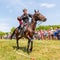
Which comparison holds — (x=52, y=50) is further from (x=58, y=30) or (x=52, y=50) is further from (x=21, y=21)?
(x=58, y=30)

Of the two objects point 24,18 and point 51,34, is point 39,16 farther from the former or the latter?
point 51,34

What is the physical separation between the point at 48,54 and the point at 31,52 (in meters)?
1.20

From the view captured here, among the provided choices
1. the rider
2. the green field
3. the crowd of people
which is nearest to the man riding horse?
the rider

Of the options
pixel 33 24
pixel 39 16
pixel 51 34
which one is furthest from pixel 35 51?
pixel 51 34

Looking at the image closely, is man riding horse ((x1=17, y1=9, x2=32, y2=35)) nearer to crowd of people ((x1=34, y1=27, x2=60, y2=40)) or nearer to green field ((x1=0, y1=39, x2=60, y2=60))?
green field ((x1=0, y1=39, x2=60, y2=60))

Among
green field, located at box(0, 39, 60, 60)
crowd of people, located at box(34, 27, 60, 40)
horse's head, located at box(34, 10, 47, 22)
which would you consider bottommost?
green field, located at box(0, 39, 60, 60)

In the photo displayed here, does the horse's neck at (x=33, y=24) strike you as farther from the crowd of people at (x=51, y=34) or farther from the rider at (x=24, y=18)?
the crowd of people at (x=51, y=34)

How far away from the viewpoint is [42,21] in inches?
659

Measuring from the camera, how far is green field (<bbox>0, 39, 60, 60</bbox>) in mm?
15769

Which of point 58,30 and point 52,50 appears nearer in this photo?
point 52,50

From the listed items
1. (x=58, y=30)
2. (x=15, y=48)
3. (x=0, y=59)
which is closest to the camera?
(x=0, y=59)

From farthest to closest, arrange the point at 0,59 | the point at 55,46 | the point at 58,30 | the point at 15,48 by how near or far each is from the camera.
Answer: the point at 58,30
the point at 55,46
the point at 15,48
the point at 0,59

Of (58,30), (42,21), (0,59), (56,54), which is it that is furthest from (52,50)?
(58,30)

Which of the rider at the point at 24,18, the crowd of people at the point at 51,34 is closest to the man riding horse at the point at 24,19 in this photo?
the rider at the point at 24,18
